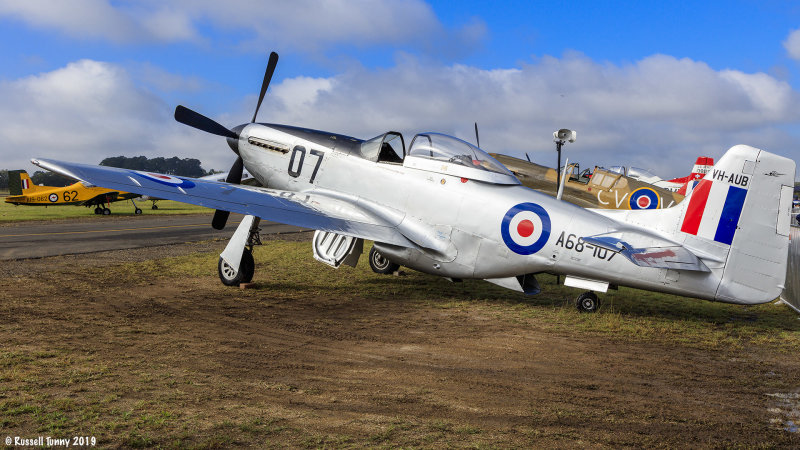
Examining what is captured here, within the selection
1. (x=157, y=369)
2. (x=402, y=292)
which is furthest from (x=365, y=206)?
(x=157, y=369)

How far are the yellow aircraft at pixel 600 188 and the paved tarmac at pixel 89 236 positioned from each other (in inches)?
399

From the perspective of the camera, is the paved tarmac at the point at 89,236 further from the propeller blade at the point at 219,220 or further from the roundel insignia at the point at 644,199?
the roundel insignia at the point at 644,199

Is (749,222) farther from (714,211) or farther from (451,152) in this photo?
(451,152)

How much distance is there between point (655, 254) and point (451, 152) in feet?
11.4

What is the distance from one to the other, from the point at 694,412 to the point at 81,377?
5401 mm

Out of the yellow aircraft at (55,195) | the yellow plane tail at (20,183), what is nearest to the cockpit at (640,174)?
the yellow aircraft at (55,195)

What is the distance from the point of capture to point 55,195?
29969 millimetres

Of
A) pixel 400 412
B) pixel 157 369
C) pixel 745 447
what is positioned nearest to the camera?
pixel 745 447

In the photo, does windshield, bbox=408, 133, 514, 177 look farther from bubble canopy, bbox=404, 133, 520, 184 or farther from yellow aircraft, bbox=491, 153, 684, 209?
yellow aircraft, bbox=491, 153, 684, 209

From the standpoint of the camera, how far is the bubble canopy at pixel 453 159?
8.80m

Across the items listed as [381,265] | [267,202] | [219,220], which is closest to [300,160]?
[267,202]

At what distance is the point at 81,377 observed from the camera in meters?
4.88

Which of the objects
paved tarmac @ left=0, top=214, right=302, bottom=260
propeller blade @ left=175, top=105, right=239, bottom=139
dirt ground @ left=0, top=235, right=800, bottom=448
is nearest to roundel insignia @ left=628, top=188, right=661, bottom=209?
dirt ground @ left=0, top=235, right=800, bottom=448

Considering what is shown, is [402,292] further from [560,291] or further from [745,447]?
[745,447]
